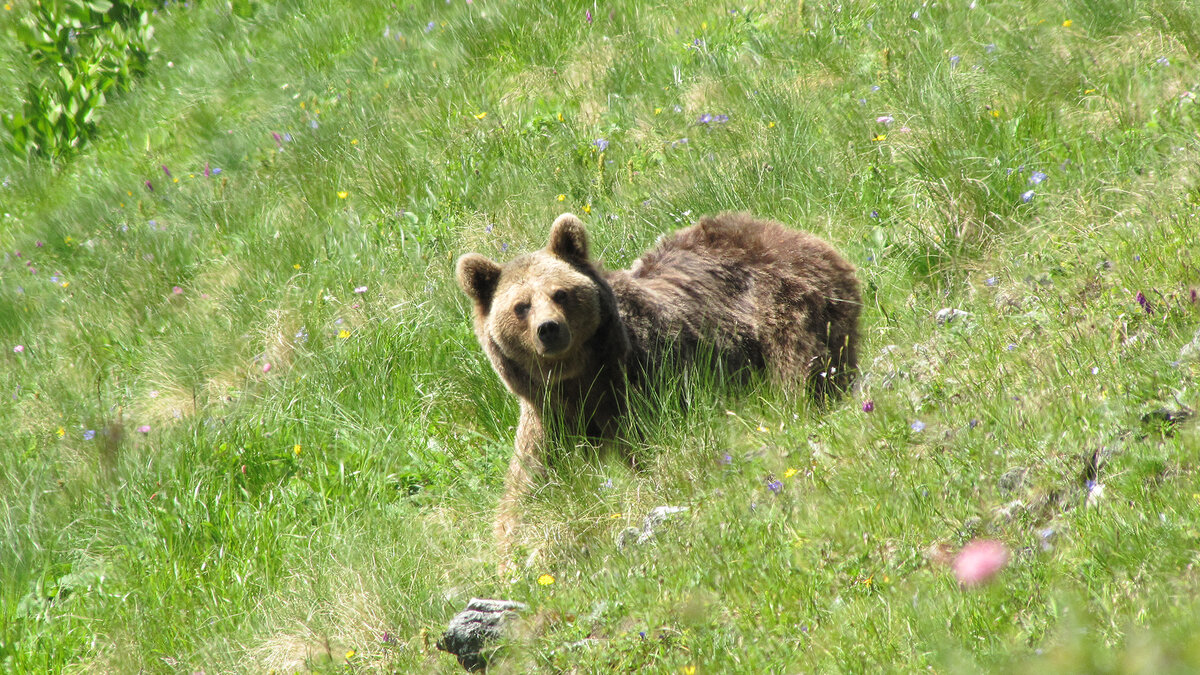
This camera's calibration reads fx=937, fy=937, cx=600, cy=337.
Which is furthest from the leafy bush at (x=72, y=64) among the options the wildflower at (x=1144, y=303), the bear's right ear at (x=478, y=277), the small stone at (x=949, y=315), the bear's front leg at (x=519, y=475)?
the wildflower at (x=1144, y=303)

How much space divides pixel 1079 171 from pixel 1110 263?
4.31 feet

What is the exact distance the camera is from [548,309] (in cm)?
430

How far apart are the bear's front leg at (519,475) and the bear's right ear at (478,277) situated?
579mm

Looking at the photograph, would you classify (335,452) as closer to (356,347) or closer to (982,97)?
(356,347)

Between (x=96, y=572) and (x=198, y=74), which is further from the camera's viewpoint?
(x=198, y=74)

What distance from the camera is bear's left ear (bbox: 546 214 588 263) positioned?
4.71 m

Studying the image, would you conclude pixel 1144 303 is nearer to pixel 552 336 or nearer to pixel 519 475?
pixel 552 336

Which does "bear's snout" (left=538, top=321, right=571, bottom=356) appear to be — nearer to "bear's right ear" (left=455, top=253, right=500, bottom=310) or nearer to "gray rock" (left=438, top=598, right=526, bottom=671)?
"bear's right ear" (left=455, top=253, right=500, bottom=310)

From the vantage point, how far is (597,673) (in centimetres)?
280

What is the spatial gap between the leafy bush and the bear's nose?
970 cm

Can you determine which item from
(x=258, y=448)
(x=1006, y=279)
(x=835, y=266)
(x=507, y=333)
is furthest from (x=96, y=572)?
(x=1006, y=279)

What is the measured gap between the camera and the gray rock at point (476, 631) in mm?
3137

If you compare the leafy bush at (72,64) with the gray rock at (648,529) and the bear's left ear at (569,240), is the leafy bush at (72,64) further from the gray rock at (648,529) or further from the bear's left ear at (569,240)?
the gray rock at (648,529)

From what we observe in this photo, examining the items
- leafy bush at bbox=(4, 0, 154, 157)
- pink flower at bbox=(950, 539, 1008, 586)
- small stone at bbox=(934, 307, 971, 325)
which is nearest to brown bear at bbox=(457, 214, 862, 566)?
small stone at bbox=(934, 307, 971, 325)
